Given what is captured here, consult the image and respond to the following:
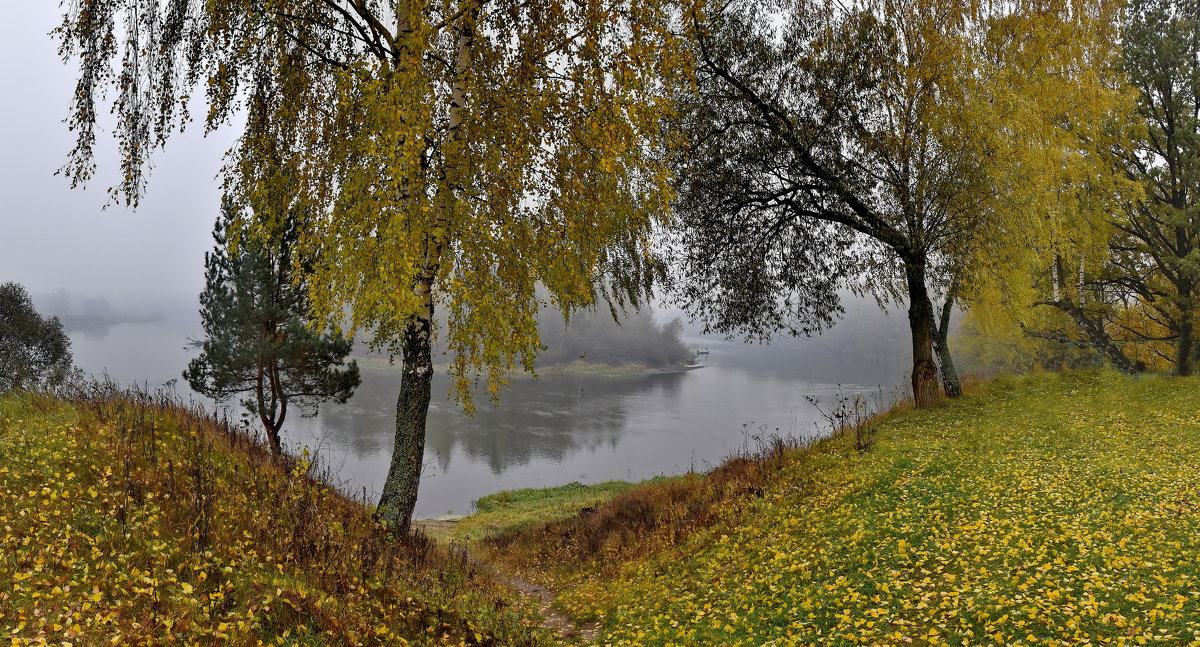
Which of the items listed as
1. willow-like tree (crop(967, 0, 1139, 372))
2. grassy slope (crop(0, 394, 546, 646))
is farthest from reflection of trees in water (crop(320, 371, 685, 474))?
willow-like tree (crop(967, 0, 1139, 372))

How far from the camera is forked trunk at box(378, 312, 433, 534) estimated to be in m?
7.48

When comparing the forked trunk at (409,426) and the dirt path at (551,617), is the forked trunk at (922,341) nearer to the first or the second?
the dirt path at (551,617)

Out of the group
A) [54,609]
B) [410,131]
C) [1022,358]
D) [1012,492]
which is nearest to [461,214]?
[410,131]

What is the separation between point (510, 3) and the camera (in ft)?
24.2

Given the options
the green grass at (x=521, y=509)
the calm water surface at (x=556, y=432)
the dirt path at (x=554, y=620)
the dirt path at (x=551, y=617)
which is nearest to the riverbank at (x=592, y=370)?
the calm water surface at (x=556, y=432)

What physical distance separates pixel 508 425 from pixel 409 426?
4357 cm

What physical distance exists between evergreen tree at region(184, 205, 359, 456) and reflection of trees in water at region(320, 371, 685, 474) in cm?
1288

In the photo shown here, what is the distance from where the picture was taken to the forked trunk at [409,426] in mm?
7484

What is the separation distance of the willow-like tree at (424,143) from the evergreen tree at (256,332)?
28.6ft

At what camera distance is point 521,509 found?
19719 mm

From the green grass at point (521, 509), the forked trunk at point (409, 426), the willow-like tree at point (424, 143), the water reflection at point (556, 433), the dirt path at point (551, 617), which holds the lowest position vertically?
the water reflection at point (556, 433)

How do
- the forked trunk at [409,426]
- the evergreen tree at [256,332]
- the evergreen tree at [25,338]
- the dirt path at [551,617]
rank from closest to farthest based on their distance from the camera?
the dirt path at [551,617] → the forked trunk at [409,426] → the evergreen tree at [256,332] → the evergreen tree at [25,338]

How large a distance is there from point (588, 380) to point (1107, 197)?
8032 cm

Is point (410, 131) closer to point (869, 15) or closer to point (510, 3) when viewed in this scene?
point (510, 3)
